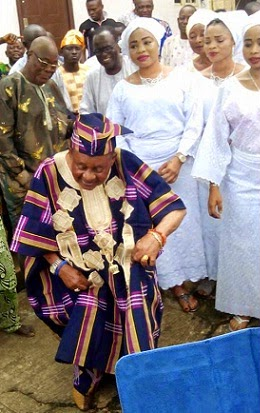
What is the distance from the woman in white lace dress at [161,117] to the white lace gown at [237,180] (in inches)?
13.0

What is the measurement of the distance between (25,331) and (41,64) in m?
1.71

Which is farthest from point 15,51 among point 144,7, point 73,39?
point 144,7

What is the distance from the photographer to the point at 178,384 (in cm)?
182

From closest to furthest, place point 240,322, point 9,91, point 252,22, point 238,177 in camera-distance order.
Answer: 1. point 252,22
2. point 238,177
3. point 240,322
4. point 9,91

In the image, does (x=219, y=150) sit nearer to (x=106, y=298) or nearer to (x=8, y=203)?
(x=106, y=298)

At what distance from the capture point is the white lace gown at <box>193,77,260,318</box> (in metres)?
3.33

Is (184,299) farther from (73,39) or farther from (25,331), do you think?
(73,39)

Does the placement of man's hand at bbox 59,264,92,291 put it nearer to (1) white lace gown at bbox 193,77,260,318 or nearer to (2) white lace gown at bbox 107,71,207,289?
(1) white lace gown at bbox 193,77,260,318

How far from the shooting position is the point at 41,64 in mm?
3900

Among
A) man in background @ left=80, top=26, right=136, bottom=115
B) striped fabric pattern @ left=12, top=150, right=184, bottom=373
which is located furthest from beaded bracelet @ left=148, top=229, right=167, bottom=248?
man in background @ left=80, top=26, right=136, bottom=115

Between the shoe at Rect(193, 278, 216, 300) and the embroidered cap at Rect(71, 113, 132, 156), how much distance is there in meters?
1.81

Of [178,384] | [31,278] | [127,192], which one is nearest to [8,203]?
[31,278]

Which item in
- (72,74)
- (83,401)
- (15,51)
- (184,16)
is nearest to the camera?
(83,401)

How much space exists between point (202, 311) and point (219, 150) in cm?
112
